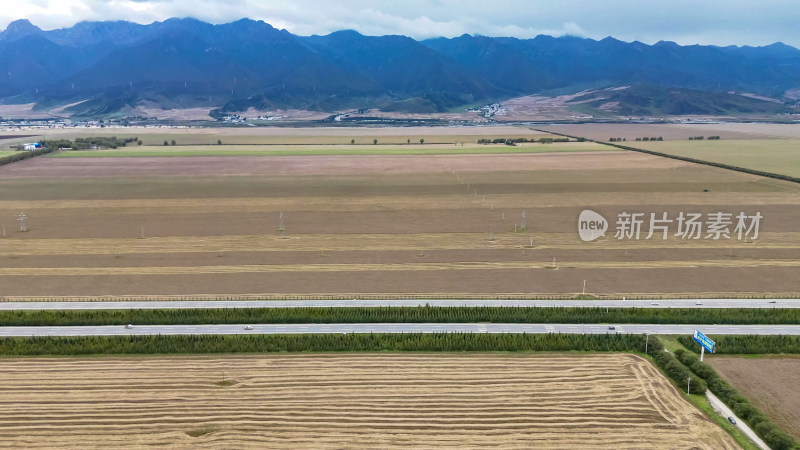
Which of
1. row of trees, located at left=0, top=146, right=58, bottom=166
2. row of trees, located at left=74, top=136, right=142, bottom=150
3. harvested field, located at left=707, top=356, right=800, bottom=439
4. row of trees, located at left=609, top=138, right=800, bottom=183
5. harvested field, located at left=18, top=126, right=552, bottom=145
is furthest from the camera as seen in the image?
harvested field, located at left=18, top=126, right=552, bottom=145

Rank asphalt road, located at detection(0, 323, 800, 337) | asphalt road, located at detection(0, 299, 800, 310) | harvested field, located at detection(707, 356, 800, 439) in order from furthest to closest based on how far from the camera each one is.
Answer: asphalt road, located at detection(0, 299, 800, 310)
asphalt road, located at detection(0, 323, 800, 337)
harvested field, located at detection(707, 356, 800, 439)

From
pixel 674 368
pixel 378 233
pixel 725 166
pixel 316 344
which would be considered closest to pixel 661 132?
pixel 725 166

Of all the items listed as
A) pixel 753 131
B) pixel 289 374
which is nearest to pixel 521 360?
pixel 289 374

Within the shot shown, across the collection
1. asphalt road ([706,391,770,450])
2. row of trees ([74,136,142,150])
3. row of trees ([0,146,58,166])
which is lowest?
asphalt road ([706,391,770,450])

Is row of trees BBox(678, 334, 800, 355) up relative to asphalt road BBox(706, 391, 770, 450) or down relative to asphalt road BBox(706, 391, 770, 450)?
up

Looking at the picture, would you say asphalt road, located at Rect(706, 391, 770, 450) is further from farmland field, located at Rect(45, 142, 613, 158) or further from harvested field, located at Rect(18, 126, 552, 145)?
harvested field, located at Rect(18, 126, 552, 145)

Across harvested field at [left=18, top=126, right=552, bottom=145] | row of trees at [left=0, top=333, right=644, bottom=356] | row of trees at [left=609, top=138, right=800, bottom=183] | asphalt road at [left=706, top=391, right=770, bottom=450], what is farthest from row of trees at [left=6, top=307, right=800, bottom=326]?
harvested field at [left=18, top=126, right=552, bottom=145]
